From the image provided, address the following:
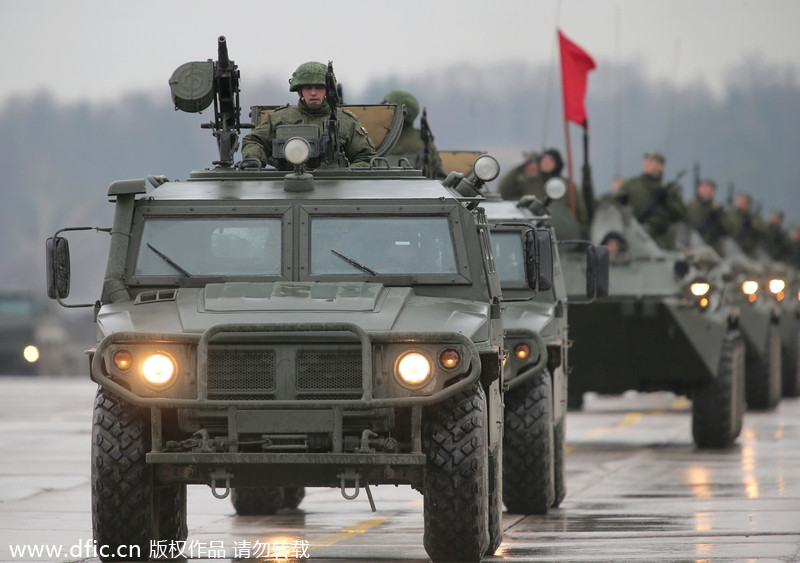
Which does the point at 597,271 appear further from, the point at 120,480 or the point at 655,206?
the point at 655,206

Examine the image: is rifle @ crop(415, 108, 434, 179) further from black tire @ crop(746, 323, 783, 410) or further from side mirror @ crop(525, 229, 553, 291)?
black tire @ crop(746, 323, 783, 410)

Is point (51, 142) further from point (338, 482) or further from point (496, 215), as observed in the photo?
point (338, 482)

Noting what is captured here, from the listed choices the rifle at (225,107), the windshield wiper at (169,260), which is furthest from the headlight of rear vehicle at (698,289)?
the windshield wiper at (169,260)

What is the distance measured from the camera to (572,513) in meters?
12.9

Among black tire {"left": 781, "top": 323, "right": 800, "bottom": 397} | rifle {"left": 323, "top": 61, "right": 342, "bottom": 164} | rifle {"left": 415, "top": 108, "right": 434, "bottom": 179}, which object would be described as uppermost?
rifle {"left": 323, "top": 61, "right": 342, "bottom": 164}

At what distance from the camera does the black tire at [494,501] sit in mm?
10172

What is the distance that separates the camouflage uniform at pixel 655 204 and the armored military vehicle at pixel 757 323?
3.19 feet

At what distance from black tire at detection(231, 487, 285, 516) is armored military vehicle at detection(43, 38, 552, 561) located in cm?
218

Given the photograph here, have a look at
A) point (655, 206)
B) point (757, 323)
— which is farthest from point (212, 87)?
point (757, 323)

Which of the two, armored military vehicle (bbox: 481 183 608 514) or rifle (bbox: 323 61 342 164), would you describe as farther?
armored military vehicle (bbox: 481 183 608 514)

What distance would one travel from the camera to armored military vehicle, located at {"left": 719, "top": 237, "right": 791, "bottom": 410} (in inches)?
871

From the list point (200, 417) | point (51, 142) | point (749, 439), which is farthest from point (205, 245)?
point (51, 142)

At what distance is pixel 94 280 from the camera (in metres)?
64.4

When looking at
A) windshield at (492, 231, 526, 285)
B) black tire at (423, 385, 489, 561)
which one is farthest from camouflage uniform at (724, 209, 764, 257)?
black tire at (423, 385, 489, 561)
